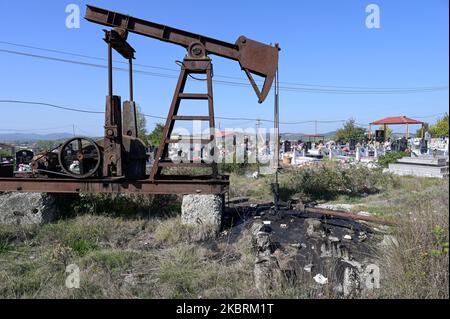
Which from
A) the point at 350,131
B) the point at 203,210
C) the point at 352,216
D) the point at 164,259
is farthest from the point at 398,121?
the point at 164,259

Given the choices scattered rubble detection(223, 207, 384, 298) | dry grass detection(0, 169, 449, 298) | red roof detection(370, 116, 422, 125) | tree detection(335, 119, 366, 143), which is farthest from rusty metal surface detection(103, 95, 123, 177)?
tree detection(335, 119, 366, 143)

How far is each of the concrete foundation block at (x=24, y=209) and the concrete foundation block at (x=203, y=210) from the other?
241cm

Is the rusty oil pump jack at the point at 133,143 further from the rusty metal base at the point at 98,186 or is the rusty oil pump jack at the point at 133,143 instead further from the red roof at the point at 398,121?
the red roof at the point at 398,121

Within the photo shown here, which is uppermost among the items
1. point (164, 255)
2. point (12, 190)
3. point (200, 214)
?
point (12, 190)

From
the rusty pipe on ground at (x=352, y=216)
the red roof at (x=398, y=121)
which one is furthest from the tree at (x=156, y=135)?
the rusty pipe on ground at (x=352, y=216)

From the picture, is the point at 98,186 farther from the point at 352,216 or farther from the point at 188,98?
the point at 352,216

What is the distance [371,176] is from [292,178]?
244cm

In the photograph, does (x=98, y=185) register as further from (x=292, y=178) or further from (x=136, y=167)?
(x=292, y=178)

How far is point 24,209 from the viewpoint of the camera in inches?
236

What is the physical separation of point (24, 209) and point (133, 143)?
2.09 m

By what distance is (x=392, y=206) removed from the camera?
734cm

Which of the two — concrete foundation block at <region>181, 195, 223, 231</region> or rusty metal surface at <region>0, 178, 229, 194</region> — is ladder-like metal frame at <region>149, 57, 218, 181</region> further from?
concrete foundation block at <region>181, 195, 223, 231</region>
